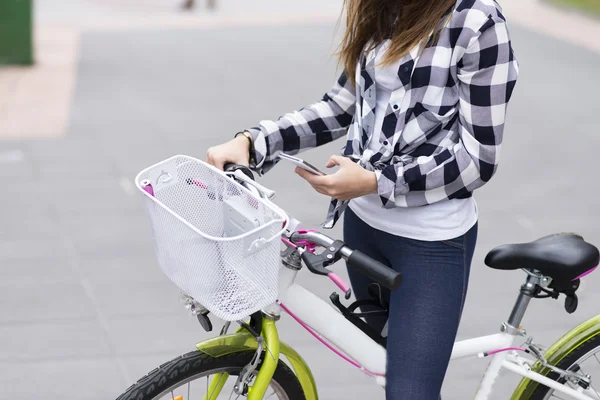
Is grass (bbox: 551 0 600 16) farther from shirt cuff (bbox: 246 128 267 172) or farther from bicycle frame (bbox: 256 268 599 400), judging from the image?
shirt cuff (bbox: 246 128 267 172)

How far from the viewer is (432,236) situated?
7.63 ft

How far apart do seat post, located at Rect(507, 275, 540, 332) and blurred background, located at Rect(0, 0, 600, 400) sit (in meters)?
0.91

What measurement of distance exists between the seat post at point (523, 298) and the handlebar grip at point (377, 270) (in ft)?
2.14

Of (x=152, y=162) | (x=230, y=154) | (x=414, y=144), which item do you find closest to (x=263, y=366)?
(x=230, y=154)

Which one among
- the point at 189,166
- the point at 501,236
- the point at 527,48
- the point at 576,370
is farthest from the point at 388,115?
the point at 527,48

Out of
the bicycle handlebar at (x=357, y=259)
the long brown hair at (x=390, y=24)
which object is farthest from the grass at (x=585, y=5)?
the bicycle handlebar at (x=357, y=259)

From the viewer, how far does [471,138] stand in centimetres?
215

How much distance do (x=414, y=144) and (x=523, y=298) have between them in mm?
595

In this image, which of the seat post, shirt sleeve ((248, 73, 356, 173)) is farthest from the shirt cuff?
the seat post

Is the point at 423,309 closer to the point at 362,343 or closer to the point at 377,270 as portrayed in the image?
the point at 362,343

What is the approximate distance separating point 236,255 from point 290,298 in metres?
0.43

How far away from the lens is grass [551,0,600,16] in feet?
42.3

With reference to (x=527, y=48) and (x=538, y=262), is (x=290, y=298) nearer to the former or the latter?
(x=538, y=262)

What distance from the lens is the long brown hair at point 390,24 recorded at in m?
2.17
